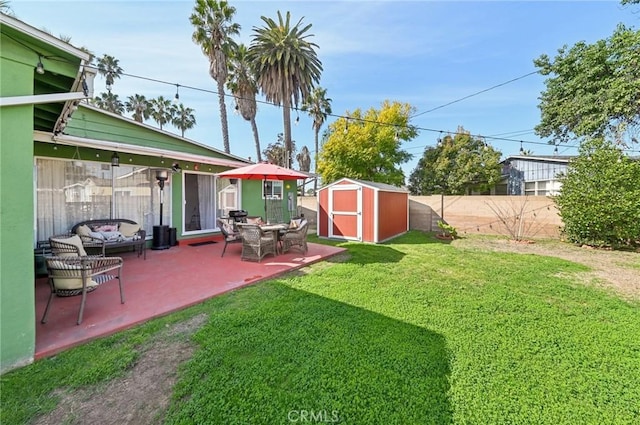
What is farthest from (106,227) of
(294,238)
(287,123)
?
(287,123)

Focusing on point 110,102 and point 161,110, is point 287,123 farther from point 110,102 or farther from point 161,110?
point 110,102

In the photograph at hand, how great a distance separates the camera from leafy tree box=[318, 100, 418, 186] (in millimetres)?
18047

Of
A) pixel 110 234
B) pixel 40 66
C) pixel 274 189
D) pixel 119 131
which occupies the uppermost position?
pixel 119 131

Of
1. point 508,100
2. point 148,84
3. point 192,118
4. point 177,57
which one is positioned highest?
point 192,118

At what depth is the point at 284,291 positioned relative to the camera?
418 cm

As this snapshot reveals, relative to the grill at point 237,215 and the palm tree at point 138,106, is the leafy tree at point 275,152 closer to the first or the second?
the palm tree at point 138,106

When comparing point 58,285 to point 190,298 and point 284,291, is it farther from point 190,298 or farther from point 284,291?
point 284,291

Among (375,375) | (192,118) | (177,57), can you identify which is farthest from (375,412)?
(192,118)

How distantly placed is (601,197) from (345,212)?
778 cm

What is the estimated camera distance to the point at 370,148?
17938 millimetres

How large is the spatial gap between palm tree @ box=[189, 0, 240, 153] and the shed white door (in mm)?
10773

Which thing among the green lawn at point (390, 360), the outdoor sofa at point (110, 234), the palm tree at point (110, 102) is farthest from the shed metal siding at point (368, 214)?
the palm tree at point (110, 102)

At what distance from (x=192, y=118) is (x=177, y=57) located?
66.4 ft

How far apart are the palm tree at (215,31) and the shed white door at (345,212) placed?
10773 mm
